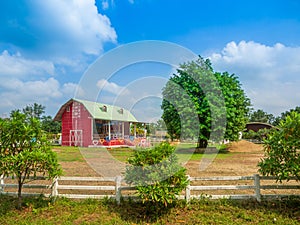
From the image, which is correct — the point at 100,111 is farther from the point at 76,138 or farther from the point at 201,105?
the point at 201,105

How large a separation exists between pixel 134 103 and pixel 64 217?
5491 millimetres

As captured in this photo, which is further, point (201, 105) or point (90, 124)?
point (90, 124)

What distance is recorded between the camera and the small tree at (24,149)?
16.5 ft

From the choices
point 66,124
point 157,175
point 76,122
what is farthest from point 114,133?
point 157,175

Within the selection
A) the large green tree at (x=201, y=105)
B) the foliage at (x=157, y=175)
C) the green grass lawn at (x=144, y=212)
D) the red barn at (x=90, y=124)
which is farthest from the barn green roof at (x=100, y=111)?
the foliage at (x=157, y=175)

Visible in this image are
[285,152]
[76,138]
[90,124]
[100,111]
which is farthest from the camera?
[76,138]

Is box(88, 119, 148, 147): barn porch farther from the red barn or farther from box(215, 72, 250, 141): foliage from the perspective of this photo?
box(215, 72, 250, 141): foliage

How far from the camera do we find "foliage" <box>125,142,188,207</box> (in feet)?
15.8

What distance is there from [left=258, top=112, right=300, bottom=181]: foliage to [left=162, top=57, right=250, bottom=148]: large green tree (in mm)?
13364

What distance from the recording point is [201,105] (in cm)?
1928

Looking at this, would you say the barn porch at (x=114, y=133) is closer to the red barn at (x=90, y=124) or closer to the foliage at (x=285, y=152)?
the red barn at (x=90, y=124)

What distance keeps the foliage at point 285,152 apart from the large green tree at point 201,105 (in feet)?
43.8

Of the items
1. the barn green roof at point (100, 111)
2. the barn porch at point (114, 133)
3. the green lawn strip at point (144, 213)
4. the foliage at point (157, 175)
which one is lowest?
the green lawn strip at point (144, 213)

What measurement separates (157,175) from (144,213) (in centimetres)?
93
